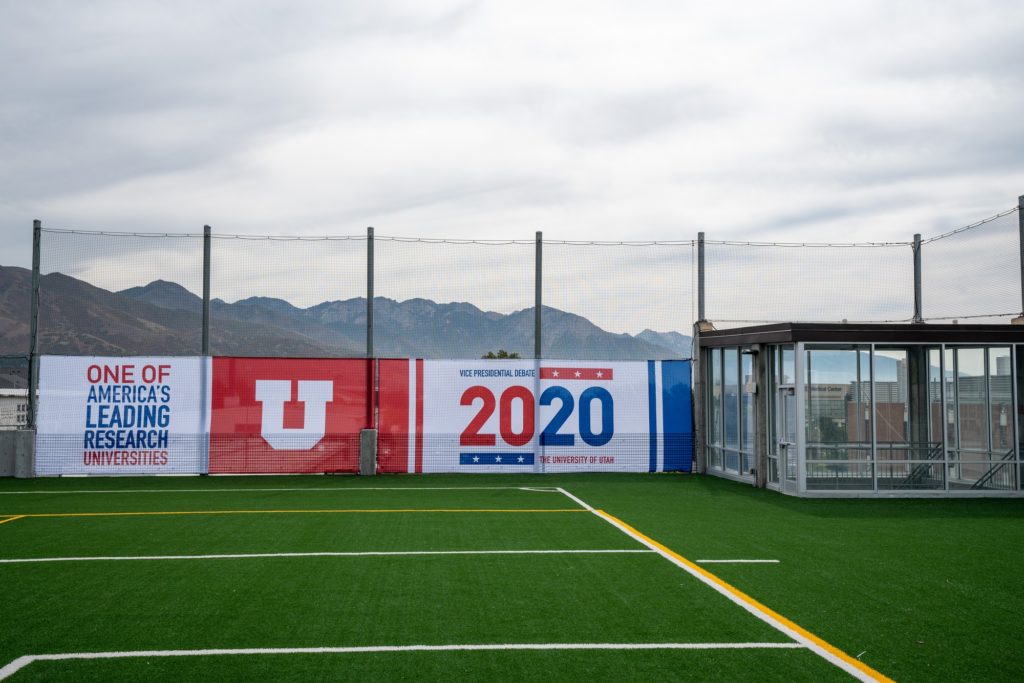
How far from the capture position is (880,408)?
67.7ft

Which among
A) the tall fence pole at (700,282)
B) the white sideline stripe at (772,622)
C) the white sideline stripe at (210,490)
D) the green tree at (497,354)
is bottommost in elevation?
the white sideline stripe at (772,622)

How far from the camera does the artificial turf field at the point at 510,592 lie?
7.02m

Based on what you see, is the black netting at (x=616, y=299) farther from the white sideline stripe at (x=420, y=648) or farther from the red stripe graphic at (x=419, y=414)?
the white sideline stripe at (x=420, y=648)

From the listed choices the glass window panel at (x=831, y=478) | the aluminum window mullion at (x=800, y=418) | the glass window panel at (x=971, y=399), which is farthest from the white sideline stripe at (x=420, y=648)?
the glass window panel at (x=971, y=399)

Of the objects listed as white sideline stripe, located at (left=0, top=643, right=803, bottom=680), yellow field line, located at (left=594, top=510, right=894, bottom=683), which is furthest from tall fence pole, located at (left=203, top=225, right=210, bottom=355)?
white sideline stripe, located at (left=0, top=643, right=803, bottom=680)

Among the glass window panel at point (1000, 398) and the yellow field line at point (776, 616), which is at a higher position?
the glass window panel at point (1000, 398)

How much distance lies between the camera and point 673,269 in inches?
956

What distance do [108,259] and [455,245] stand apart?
8.64m

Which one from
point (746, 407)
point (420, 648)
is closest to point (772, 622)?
point (420, 648)

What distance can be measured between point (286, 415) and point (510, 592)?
48.9 ft

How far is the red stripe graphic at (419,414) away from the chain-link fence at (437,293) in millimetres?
472

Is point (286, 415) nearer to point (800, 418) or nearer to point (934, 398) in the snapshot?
point (800, 418)

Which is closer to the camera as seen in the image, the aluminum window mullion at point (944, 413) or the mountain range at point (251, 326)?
the aluminum window mullion at point (944, 413)

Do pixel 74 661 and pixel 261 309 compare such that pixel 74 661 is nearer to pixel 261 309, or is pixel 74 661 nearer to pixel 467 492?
pixel 467 492
